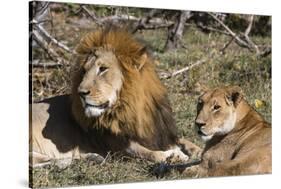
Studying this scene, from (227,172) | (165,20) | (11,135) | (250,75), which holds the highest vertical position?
(165,20)

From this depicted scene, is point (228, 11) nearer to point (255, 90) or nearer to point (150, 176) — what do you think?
point (255, 90)

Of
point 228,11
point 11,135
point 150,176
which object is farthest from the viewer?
point 228,11

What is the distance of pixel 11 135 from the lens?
4578mm

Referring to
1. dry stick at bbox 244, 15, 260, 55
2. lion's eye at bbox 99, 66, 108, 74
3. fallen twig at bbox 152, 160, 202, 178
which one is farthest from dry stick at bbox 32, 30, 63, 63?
dry stick at bbox 244, 15, 260, 55

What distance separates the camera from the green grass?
4699mm

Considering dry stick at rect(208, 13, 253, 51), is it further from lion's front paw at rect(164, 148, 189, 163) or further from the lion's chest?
lion's front paw at rect(164, 148, 189, 163)

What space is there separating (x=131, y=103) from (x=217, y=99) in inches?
27.1

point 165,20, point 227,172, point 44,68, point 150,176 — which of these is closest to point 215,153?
point 227,172

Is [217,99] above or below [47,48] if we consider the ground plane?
below

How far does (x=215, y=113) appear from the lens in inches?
202

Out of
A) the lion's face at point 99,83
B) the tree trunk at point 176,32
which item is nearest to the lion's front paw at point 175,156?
the lion's face at point 99,83

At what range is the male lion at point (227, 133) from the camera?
5.15 metres

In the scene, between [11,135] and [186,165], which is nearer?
[11,135]

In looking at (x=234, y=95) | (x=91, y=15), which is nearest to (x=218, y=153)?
(x=234, y=95)
